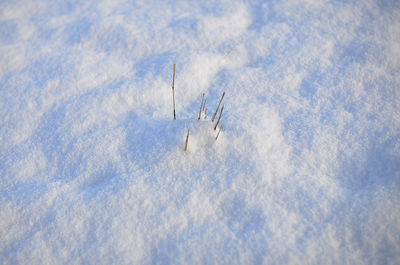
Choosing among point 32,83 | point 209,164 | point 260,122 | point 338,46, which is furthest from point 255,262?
point 32,83

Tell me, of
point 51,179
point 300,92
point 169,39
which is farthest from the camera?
point 169,39

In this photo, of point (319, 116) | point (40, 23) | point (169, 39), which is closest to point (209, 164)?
point (319, 116)

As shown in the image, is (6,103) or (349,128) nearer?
(349,128)

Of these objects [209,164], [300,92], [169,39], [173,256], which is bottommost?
[173,256]

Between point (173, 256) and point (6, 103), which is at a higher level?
point (6, 103)

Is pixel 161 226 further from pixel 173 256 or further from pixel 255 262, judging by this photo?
pixel 255 262

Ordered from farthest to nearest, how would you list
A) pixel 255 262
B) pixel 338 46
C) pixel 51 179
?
pixel 338 46, pixel 51 179, pixel 255 262
